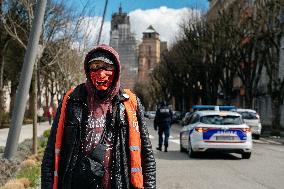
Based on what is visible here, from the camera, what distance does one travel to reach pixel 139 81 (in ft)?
471

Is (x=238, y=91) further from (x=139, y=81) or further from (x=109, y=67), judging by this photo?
(x=139, y=81)

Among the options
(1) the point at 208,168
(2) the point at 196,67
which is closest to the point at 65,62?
(2) the point at 196,67

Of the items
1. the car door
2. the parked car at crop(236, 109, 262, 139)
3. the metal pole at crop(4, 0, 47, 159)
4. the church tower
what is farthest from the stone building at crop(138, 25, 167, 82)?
the metal pole at crop(4, 0, 47, 159)

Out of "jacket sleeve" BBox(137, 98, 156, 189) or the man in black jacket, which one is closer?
the man in black jacket

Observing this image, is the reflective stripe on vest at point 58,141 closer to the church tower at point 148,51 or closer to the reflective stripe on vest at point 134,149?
the reflective stripe on vest at point 134,149

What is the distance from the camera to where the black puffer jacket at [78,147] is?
12.0ft

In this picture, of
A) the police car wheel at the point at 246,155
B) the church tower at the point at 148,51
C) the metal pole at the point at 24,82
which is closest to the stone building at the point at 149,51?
the church tower at the point at 148,51

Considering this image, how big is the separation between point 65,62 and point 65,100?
34238 mm

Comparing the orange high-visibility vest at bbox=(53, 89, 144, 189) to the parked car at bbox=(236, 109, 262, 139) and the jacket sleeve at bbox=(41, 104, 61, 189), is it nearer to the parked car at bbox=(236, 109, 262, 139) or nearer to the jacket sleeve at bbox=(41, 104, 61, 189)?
the jacket sleeve at bbox=(41, 104, 61, 189)

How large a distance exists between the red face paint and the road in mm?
7336

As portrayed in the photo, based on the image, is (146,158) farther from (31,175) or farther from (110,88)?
(31,175)

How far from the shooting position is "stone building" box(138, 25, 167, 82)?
161425mm

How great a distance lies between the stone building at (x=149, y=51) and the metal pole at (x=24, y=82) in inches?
5709

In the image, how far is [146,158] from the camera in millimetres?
3838
